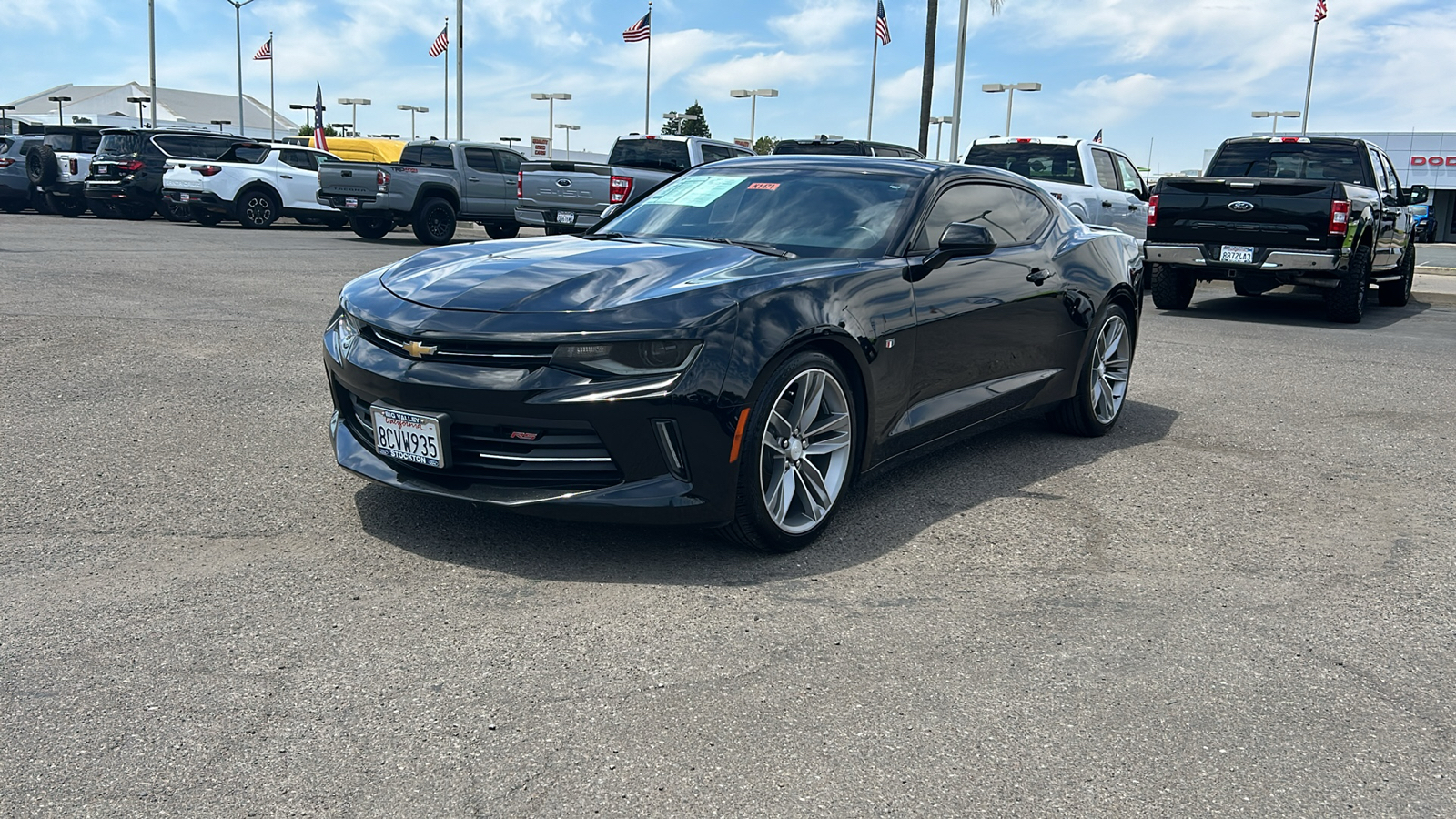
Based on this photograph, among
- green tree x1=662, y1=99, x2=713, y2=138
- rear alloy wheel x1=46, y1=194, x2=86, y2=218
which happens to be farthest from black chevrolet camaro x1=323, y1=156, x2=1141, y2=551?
green tree x1=662, y1=99, x2=713, y2=138

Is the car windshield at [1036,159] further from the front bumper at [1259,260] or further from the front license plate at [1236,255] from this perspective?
the front license plate at [1236,255]

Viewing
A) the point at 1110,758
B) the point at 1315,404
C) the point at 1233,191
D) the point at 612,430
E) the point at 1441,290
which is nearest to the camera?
the point at 1110,758

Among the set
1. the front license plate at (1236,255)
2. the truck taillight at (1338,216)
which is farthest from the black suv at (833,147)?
the truck taillight at (1338,216)

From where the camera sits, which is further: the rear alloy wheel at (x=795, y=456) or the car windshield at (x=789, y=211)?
the car windshield at (x=789, y=211)

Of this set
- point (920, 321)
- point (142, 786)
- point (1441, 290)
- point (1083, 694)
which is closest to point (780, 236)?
point (920, 321)

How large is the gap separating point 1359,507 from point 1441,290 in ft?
49.4

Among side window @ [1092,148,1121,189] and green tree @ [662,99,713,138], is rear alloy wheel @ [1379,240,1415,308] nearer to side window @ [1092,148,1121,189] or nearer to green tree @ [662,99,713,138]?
side window @ [1092,148,1121,189]

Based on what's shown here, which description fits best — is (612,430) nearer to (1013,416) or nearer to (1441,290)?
(1013,416)

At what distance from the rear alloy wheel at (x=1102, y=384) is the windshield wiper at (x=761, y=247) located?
2203 millimetres

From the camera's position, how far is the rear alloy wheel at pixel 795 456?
13.8 ft

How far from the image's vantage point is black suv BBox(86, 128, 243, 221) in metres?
25.0

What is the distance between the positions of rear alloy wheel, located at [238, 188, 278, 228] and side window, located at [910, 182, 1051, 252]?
20.9 meters

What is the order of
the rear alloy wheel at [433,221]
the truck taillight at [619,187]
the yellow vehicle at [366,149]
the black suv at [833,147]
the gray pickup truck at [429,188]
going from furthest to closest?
1. the yellow vehicle at [366,149]
2. the rear alloy wheel at [433,221]
3. the gray pickup truck at [429,188]
4. the black suv at [833,147]
5. the truck taillight at [619,187]

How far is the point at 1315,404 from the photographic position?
7.95m
